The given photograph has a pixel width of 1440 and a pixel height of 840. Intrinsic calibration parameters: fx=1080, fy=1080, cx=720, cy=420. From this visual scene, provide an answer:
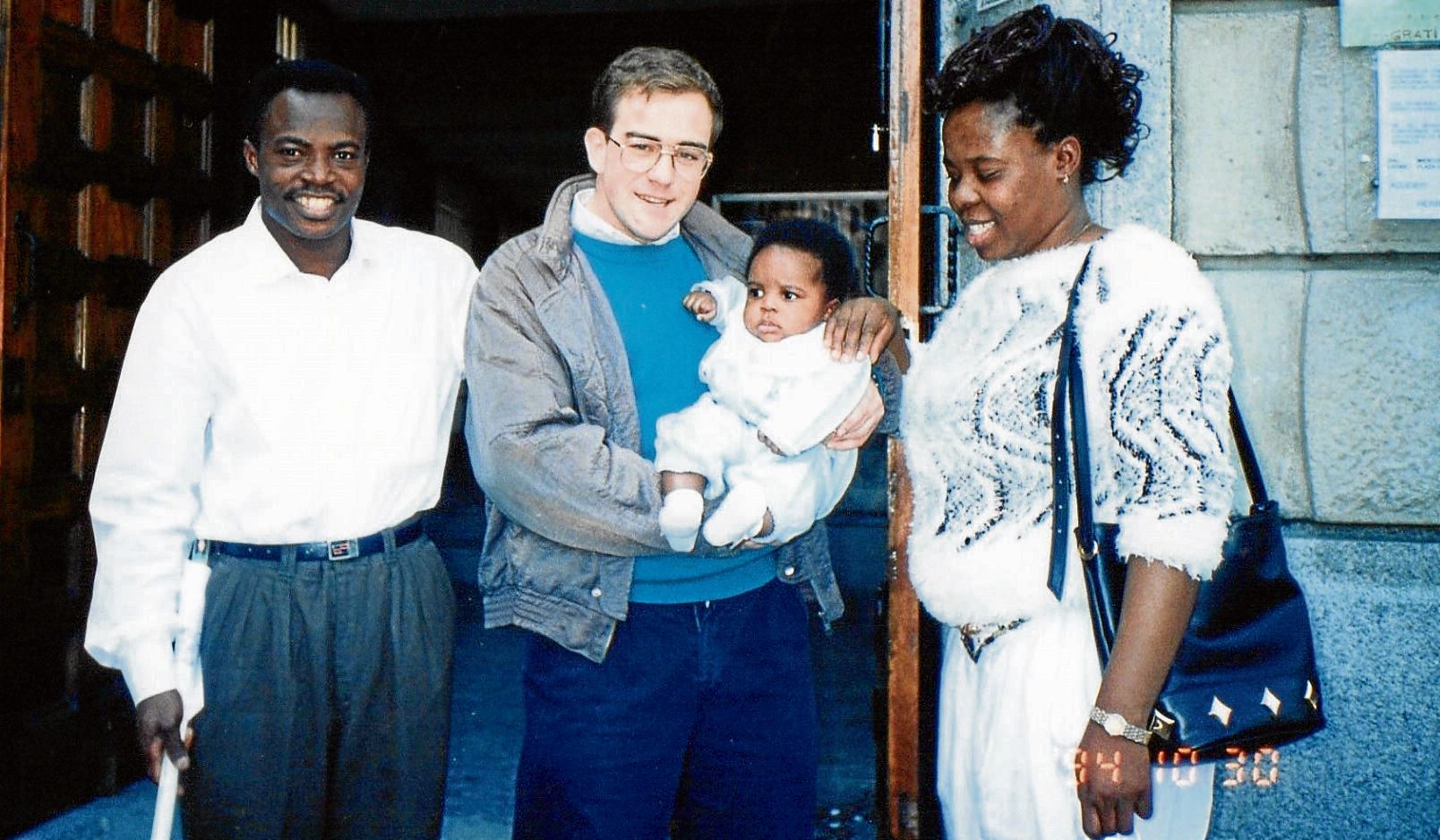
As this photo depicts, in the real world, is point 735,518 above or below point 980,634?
above

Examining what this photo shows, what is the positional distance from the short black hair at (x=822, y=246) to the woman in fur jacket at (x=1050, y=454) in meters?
0.35

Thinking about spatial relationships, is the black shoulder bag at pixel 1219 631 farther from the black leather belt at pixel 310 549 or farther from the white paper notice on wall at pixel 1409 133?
the white paper notice on wall at pixel 1409 133

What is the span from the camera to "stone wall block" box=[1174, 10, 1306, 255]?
2648 millimetres

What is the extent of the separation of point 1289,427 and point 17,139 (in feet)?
12.1

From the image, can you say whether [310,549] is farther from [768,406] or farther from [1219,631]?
[1219,631]

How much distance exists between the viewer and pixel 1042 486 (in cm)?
167

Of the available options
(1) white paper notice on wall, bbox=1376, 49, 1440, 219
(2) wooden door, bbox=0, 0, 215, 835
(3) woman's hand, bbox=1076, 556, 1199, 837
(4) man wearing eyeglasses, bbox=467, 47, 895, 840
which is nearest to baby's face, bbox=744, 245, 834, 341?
(4) man wearing eyeglasses, bbox=467, 47, 895, 840

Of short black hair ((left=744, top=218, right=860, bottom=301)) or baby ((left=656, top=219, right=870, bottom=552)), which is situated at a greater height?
short black hair ((left=744, top=218, right=860, bottom=301))

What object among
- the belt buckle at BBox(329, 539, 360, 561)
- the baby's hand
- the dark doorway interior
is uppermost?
the dark doorway interior

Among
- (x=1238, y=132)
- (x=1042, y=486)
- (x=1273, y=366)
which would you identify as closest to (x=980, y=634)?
(x=1042, y=486)

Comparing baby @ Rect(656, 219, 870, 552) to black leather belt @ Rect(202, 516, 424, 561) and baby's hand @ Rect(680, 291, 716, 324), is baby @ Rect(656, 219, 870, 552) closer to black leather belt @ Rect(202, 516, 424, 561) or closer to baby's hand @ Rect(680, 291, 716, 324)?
baby's hand @ Rect(680, 291, 716, 324)

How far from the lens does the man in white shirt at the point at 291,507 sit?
6.74ft

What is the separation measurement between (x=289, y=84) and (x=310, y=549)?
98 cm

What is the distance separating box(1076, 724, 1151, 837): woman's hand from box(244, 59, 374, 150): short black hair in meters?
1.93
